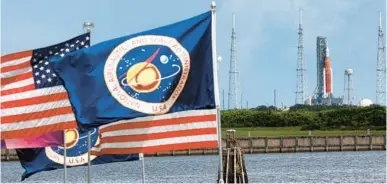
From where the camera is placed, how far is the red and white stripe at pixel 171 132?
2412 centimetres

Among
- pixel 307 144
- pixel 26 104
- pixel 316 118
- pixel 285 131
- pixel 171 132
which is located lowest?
pixel 307 144

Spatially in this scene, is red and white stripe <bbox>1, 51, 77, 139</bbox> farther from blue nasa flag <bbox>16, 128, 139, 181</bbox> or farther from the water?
the water

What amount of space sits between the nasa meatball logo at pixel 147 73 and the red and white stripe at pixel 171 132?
649 mm

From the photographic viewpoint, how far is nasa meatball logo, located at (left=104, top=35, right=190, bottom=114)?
945 inches

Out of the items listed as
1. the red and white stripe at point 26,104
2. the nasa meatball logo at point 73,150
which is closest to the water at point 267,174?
the nasa meatball logo at point 73,150

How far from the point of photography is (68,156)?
34312 mm

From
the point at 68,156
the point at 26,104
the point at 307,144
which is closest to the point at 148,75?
the point at 26,104

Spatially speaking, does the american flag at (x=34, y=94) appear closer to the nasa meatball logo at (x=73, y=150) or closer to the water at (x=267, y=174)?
the nasa meatball logo at (x=73, y=150)

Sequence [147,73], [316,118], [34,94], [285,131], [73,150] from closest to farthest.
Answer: [147,73]
[34,94]
[73,150]
[285,131]
[316,118]

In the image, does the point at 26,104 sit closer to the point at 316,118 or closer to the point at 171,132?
the point at 171,132

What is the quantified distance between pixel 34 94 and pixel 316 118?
6191 inches

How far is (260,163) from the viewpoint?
374 ft

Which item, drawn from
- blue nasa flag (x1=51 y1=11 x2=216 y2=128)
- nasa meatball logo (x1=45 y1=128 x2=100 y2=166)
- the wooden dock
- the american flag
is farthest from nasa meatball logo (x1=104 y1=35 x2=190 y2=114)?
the wooden dock

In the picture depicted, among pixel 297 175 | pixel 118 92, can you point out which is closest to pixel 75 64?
pixel 118 92
